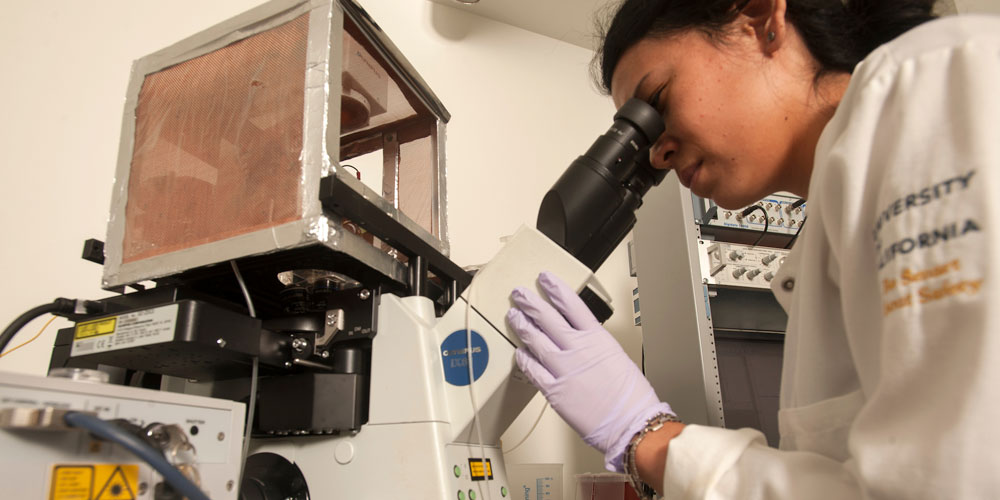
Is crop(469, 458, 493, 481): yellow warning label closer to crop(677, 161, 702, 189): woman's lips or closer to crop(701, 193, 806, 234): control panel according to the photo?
crop(677, 161, 702, 189): woman's lips

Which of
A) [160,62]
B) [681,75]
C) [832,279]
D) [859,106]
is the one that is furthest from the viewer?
[160,62]

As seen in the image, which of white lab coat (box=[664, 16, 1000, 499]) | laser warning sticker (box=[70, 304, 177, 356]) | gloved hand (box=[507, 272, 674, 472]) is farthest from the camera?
gloved hand (box=[507, 272, 674, 472])

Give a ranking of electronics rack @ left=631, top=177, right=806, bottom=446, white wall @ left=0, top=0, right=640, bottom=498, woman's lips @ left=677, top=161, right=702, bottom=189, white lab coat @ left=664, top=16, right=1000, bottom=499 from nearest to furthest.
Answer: white lab coat @ left=664, top=16, right=1000, bottom=499
woman's lips @ left=677, top=161, right=702, bottom=189
white wall @ left=0, top=0, right=640, bottom=498
electronics rack @ left=631, top=177, right=806, bottom=446

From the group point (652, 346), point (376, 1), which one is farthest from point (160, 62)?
point (652, 346)

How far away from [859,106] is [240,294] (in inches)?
33.7

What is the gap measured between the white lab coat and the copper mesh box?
0.57 metres

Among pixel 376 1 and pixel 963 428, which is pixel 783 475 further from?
pixel 376 1

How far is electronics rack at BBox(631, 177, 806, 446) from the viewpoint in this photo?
125cm

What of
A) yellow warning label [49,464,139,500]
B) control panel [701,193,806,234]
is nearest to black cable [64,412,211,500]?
yellow warning label [49,464,139,500]

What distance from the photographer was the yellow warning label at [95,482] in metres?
0.41

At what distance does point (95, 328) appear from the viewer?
2.19 ft

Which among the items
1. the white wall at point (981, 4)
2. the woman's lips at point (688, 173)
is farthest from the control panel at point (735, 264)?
the white wall at point (981, 4)

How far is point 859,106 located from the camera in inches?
16.8

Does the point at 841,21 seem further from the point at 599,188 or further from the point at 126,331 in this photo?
the point at 126,331
